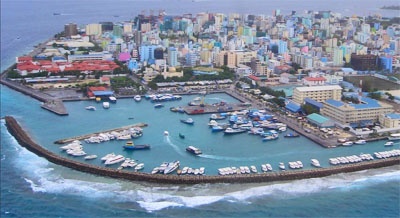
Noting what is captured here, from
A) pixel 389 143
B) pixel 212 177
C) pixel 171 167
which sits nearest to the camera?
pixel 212 177

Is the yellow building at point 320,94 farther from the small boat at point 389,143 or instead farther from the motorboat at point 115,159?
the motorboat at point 115,159

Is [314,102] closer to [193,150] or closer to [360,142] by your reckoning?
[360,142]

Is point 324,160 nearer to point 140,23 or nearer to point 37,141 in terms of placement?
point 37,141

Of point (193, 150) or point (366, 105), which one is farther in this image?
point (366, 105)

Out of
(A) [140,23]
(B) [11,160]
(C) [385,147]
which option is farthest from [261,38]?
(B) [11,160]

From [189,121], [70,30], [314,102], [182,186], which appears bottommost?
→ [182,186]

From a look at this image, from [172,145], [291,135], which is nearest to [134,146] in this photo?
[172,145]

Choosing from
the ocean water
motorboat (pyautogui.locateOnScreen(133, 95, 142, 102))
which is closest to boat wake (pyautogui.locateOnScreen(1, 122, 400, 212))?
the ocean water

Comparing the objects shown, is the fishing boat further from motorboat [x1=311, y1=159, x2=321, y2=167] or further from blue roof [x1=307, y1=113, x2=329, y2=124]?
blue roof [x1=307, y1=113, x2=329, y2=124]
